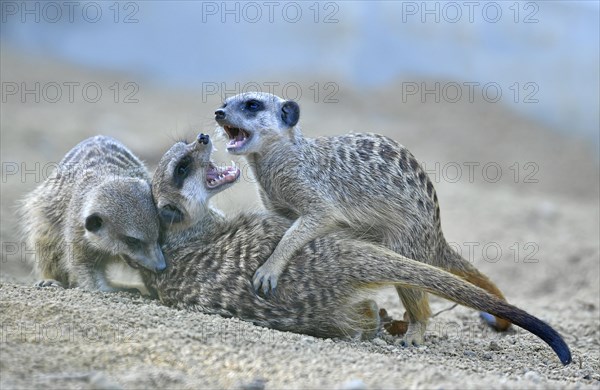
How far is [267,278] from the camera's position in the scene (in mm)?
3389

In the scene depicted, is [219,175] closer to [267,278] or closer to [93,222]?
[93,222]

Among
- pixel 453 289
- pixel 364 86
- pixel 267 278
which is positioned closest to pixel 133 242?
pixel 267 278

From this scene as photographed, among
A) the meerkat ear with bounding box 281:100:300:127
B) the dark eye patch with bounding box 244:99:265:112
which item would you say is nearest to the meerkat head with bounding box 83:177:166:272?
the dark eye patch with bounding box 244:99:265:112

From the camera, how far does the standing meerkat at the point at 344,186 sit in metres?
3.71

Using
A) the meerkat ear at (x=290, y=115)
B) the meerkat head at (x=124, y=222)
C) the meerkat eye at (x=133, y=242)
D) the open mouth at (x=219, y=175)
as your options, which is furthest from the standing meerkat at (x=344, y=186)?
the meerkat eye at (x=133, y=242)

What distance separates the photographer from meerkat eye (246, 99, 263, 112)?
13.1ft

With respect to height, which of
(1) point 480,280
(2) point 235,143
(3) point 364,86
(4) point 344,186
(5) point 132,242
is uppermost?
(2) point 235,143

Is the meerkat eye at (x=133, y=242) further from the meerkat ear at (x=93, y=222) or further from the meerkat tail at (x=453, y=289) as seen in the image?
the meerkat tail at (x=453, y=289)

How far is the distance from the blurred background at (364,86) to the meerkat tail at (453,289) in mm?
2365

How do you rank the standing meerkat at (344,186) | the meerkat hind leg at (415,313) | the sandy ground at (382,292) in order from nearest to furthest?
the sandy ground at (382,292) → the meerkat hind leg at (415,313) → the standing meerkat at (344,186)

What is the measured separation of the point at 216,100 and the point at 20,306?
7181 millimetres

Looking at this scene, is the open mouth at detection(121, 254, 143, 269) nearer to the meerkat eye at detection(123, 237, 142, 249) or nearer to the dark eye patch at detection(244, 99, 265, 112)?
the meerkat eye at detection(123, 237, 142, 249)

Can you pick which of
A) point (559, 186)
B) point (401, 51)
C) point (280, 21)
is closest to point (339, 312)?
point (559, 186)

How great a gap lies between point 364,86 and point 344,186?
6513 mm
